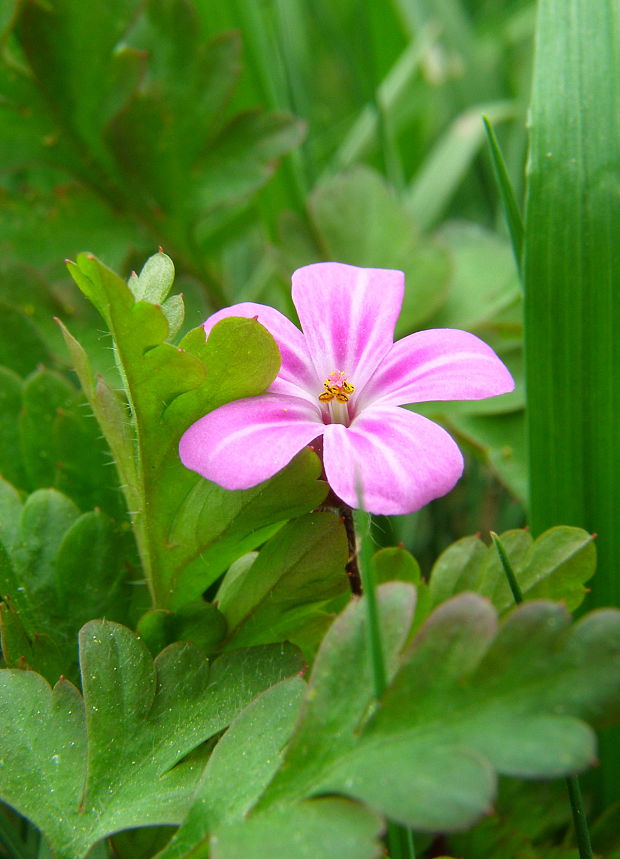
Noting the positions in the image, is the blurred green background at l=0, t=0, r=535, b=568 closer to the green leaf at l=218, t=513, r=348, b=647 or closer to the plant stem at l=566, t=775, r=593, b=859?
the green leaf at l=218, t=513, r=348, b=647

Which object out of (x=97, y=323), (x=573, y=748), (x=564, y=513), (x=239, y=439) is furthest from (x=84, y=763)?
(x=97, y=323)

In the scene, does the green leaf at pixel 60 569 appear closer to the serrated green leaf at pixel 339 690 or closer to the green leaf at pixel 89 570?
the green leaf at pixel 89 570

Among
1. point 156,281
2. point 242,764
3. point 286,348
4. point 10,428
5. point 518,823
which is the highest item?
point 156,281

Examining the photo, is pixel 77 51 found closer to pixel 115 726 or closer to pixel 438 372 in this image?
pixel 438 372

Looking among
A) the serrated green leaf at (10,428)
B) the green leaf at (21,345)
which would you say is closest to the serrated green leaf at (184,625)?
the serrated green leaf at (10,428)

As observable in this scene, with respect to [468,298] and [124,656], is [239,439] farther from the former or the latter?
[468,298]

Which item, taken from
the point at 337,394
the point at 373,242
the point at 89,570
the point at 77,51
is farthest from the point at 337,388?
the point at 77,51
